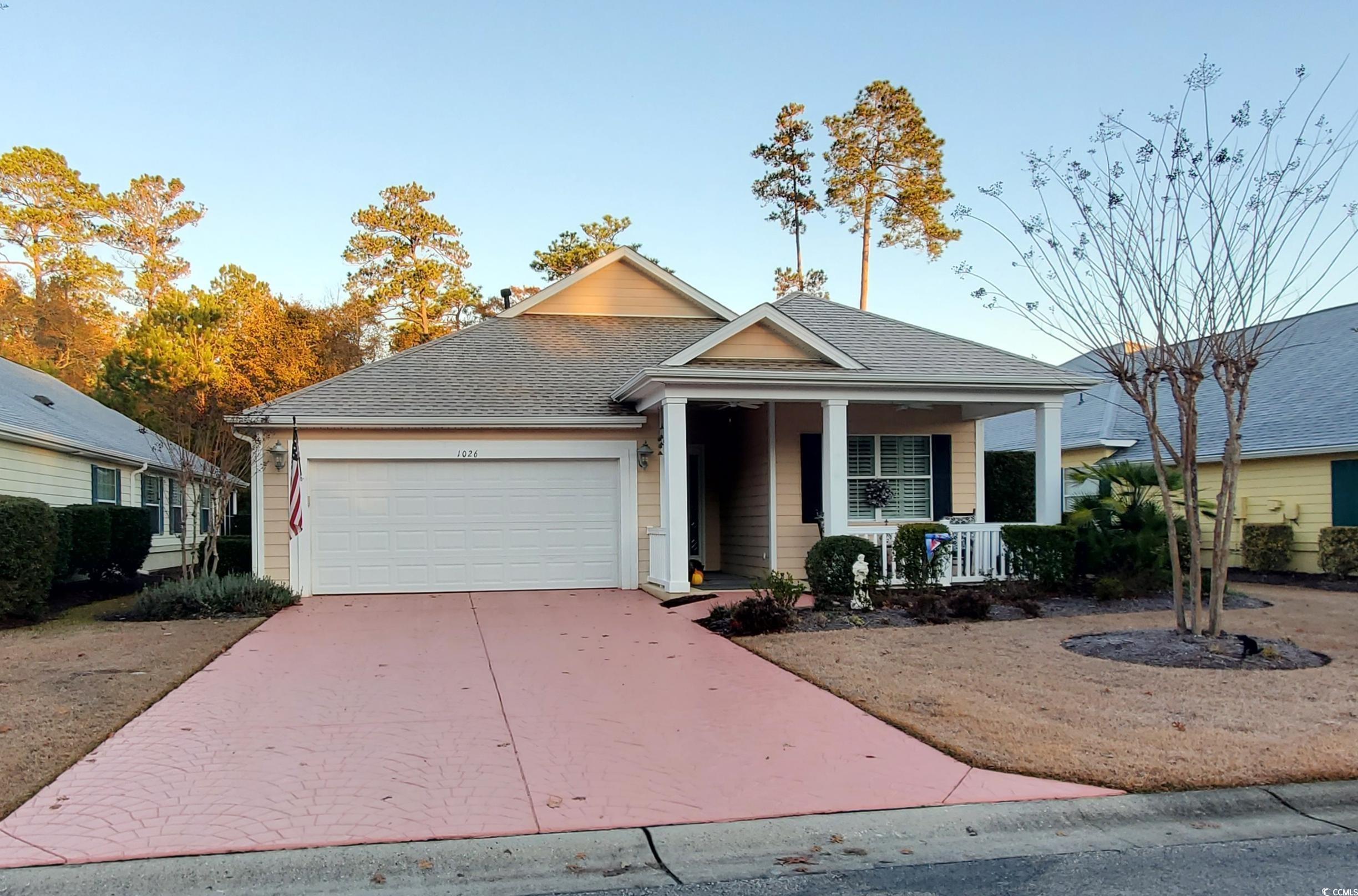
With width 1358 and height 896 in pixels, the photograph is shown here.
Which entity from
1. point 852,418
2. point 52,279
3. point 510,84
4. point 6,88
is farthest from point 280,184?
point 52,279

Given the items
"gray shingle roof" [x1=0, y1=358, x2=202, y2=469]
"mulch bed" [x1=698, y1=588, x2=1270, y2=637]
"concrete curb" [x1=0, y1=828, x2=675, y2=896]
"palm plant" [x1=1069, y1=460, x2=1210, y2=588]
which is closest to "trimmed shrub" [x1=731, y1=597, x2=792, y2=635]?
"mulch bed" [x1=698, y1=588, x2=1270, y2=637]

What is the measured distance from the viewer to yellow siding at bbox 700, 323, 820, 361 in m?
13.7

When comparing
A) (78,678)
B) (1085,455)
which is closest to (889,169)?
(1085,455)

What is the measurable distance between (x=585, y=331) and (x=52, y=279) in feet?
96.0

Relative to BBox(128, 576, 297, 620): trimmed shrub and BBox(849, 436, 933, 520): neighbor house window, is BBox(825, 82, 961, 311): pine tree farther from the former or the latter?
BBox(128, 576, 297, 620): trimmed shrub

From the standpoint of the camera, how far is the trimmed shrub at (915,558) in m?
12.7

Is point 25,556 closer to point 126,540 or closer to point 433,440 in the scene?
point 433,440

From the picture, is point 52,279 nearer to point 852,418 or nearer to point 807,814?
point 852,418

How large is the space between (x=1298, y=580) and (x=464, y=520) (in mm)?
13281

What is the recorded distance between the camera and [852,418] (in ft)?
49.6

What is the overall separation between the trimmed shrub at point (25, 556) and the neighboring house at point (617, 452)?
8.70 ft

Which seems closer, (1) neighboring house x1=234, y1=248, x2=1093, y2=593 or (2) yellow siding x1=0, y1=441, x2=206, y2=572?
(1) neighboring house x1=234, y1=248, x2=1093, y2=593

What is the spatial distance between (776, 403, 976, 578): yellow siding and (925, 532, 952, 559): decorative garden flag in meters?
2.25

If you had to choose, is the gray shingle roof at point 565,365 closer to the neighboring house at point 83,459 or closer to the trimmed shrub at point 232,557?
the trimmed shrub at point 232,557
